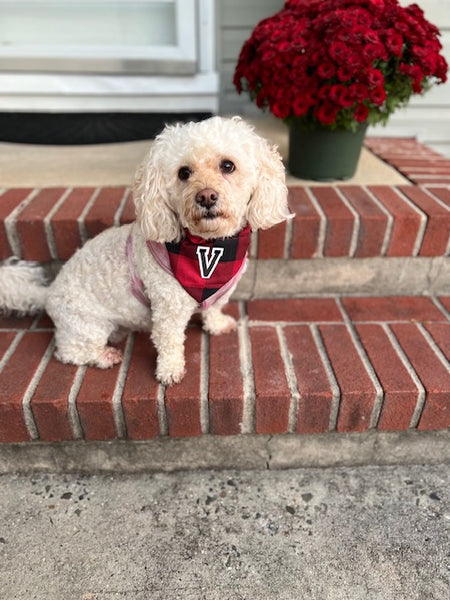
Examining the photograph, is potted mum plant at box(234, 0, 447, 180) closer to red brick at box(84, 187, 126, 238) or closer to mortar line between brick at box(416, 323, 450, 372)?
red brick at box(84, 187, 126, 238)

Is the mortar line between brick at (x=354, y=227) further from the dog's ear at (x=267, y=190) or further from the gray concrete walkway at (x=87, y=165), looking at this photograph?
the dog's ear at (x=267, y=190)

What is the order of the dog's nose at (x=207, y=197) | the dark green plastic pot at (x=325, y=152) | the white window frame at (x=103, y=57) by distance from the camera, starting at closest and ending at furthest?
the dog's nose at (x=207, y=197) → the dark green plastic pot at (x=325, y=152) → the white window frame at (x=103, y=57)

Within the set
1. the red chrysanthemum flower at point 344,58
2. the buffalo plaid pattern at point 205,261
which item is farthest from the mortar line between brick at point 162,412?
the red chrysanthemum flower at point 344,58

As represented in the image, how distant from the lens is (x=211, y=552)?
1420mm

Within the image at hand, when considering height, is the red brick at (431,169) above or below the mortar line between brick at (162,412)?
above

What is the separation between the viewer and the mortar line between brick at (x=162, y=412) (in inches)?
59.5

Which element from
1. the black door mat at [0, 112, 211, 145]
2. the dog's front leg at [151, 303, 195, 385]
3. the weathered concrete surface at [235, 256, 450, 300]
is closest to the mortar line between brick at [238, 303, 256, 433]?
the dog's front leg at [151, 303, 195, 385]

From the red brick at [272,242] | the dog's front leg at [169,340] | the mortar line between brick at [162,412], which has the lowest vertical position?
the mortar line between brick at [162,412]

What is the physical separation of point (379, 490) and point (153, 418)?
0.90 m

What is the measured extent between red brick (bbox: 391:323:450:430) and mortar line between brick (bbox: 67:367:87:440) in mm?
Answer: 1252

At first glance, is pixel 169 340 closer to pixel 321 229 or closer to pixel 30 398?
pixel 30 398

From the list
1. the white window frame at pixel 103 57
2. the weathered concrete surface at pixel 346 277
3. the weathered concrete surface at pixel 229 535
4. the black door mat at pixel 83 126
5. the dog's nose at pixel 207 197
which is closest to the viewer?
the dog's nose at pixel 207 197

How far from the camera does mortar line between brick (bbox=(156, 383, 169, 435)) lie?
1512mm

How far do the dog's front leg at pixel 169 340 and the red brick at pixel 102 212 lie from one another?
53 centimetres
